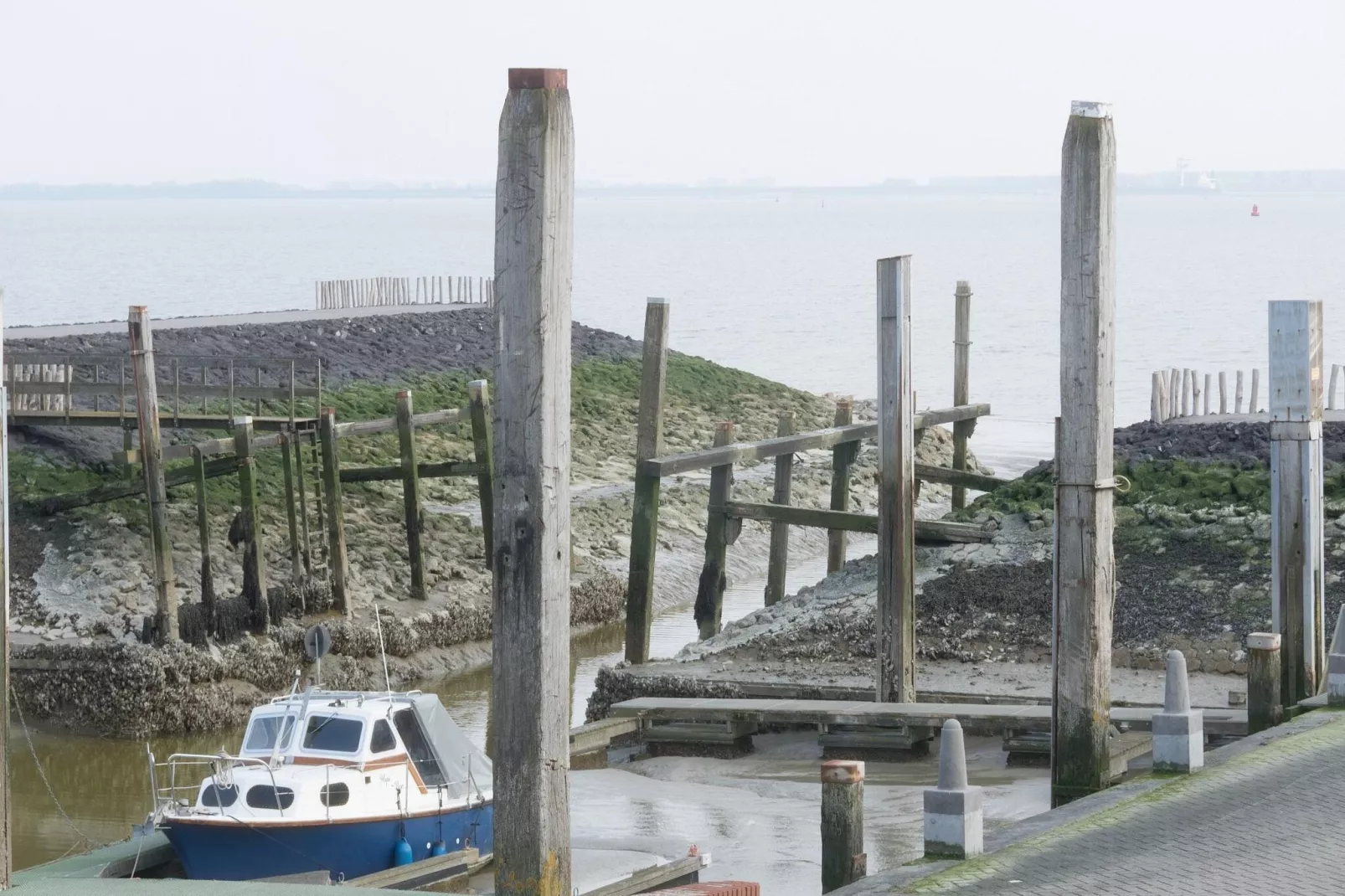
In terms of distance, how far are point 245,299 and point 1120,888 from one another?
110 meters

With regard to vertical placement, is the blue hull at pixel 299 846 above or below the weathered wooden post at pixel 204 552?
below

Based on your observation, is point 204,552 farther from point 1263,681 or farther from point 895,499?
point 1263,681

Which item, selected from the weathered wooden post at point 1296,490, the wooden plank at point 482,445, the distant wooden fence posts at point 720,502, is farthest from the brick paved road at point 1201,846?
the wooden plank at point 482,445

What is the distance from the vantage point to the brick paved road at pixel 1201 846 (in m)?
8.67

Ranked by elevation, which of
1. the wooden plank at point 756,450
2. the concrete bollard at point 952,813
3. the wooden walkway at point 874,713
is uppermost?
the wooden plank at point 756,450

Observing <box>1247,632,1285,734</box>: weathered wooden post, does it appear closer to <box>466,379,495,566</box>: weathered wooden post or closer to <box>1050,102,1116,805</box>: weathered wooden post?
<box>1050,102,1116,805</box>: weathered wooden post

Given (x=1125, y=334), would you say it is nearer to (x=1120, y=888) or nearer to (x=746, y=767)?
(x=746, y=767)

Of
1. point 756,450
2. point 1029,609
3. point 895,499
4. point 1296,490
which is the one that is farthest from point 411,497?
point 1296,490

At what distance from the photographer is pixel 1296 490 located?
559 inches

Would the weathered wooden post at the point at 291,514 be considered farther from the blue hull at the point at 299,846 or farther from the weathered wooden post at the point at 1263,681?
the weathered wooden post at the point at 1263,681

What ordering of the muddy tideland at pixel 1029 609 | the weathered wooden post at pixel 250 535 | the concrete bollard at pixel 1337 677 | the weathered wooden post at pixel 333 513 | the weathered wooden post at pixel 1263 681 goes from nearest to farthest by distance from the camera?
the weathered wooden post at pixel 1263 681, the concrete bollard at pixel 1337 677, the muddy tideland at pixel 1029 609, the weathered wooden post at pixel 250 535, the weathered wooden post at pixel 333 513

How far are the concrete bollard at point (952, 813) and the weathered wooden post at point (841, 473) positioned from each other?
49.4 ft

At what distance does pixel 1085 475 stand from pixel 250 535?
13.1 m

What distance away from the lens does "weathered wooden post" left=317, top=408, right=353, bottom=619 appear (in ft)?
76.1
